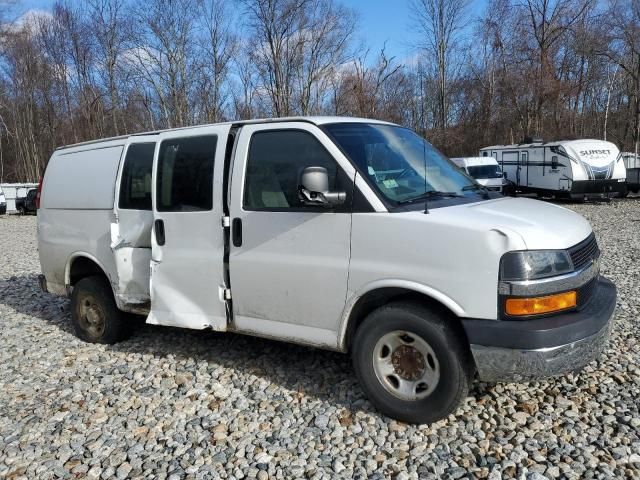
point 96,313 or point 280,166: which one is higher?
point 280,166

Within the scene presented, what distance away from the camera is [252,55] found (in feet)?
109

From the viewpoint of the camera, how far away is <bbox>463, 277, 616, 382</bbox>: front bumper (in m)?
3.21

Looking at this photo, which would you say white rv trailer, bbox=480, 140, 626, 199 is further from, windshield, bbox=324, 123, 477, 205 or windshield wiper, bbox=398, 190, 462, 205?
windshield wiper, bbox=398, 190, 462, 205

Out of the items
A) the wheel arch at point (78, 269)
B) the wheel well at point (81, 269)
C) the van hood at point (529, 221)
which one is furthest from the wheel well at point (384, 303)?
the wheel well at point (81, 269)

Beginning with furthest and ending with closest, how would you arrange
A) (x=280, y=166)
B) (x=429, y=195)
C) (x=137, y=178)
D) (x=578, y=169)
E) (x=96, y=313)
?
1. (x=578, y=169)
2. (x=96, y=313)
3. (x=137, y=178)
4. (x=280, y=166)
5. (x=429, y=195)

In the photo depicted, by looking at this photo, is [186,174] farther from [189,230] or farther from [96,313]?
[96,313]

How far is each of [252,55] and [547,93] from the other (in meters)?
20.8

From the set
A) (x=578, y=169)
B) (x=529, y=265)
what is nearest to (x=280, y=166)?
(x=529, y=265)

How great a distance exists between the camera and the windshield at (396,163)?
385 cm

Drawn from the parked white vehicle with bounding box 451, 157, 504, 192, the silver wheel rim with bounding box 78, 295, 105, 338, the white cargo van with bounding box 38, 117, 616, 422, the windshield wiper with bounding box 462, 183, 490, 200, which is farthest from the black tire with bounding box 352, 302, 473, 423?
the parked white vehicle with bounding box 451, 157, 504, 192

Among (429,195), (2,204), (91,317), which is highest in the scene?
(429,195)

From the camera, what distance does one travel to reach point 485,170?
2547 centimetres

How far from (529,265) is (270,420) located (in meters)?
2.10

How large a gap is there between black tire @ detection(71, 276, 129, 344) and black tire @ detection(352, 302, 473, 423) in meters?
2.98
